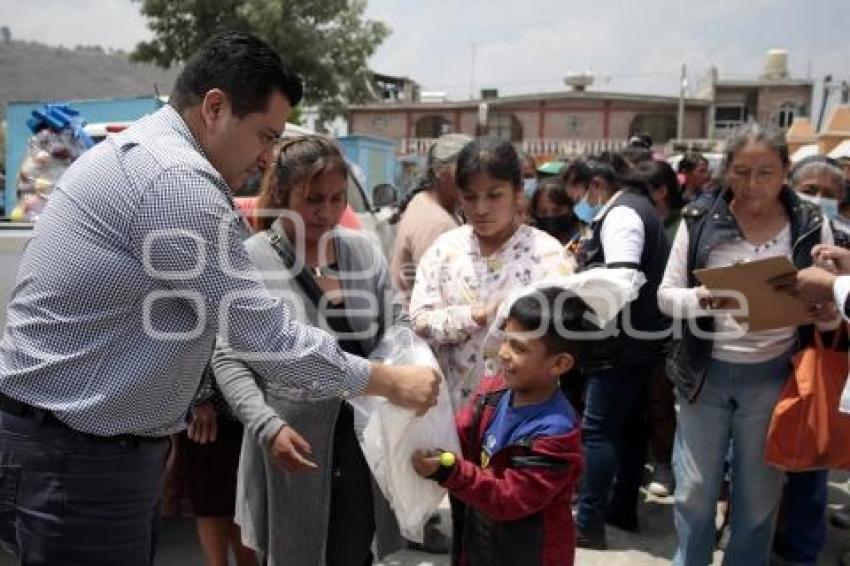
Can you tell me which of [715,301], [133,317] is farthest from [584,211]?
[133,317]

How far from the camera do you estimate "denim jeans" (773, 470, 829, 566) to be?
3168mm

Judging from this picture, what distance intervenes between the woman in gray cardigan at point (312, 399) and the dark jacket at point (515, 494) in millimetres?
326

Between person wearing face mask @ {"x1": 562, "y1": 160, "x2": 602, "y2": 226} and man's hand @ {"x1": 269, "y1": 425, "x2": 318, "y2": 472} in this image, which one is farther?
person wearing face mask @ {"x1": 562, "y1": 160, "x2": 602, "y2": 226}

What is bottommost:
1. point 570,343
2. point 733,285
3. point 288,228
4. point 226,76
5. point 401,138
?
point 570,343

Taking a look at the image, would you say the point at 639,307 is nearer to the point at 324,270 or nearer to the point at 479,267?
the point at 479,267

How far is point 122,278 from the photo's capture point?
1.56m

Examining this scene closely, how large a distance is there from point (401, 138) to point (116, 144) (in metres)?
41.2

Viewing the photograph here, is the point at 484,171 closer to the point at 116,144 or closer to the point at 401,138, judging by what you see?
the point at 116,144

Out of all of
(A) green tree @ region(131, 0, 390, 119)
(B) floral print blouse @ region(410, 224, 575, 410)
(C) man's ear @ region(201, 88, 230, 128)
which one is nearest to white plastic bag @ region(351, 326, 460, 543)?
(B) floral print blouse @ region(410, 224, 575, 410)

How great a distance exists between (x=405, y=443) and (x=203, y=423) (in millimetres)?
850

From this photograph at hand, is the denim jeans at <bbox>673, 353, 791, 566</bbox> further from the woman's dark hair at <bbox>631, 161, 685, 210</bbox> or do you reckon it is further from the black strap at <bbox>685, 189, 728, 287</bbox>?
the woman's dark hair at <bbox>631, 161, 685, 210</bbox>

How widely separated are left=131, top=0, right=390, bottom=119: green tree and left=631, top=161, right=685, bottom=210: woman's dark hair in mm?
13453

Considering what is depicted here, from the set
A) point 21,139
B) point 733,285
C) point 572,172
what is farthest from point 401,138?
point 733,285

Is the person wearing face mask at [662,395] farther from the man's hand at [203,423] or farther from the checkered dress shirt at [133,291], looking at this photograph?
the checkered dress shirt at [133,291]
